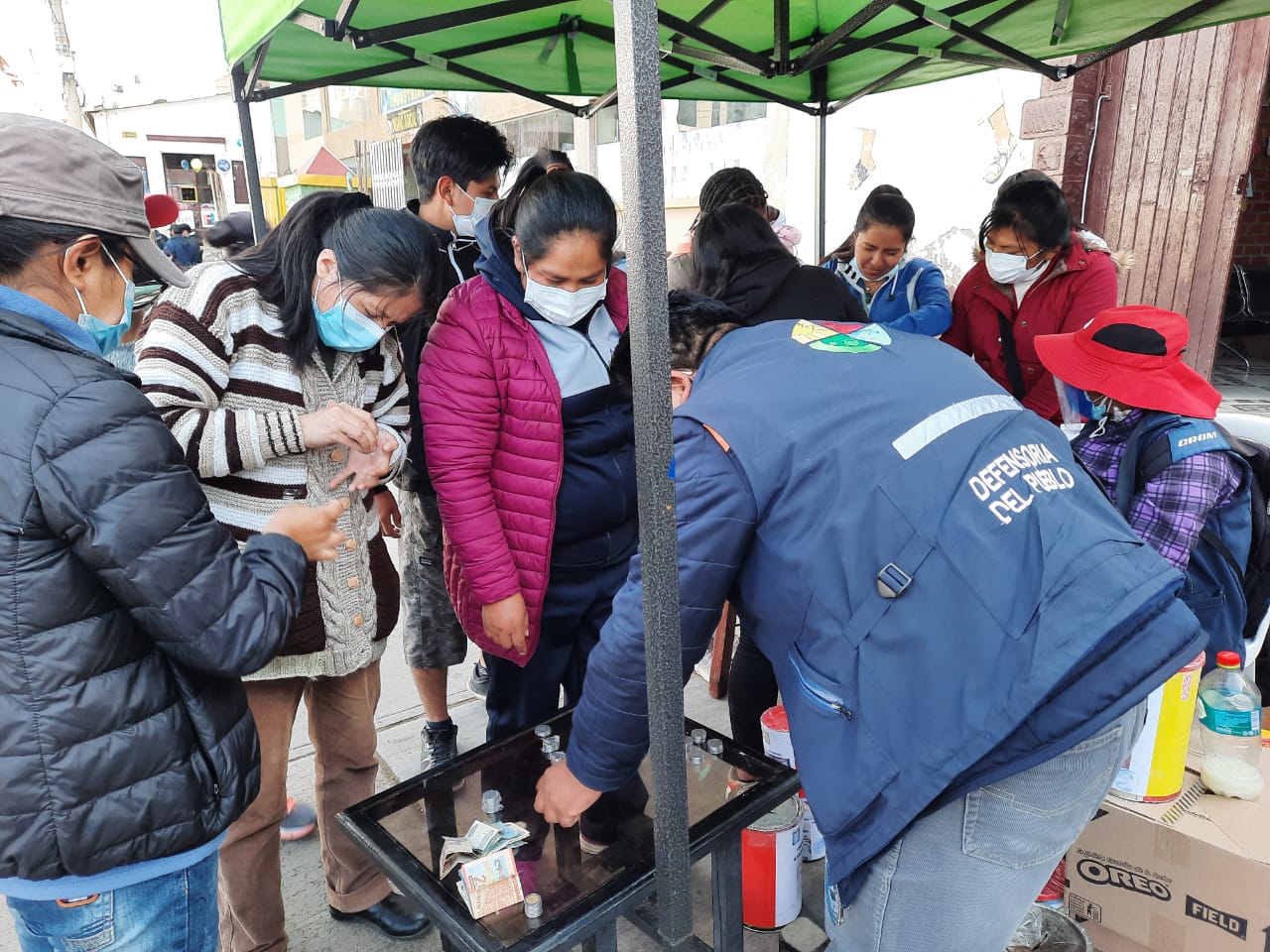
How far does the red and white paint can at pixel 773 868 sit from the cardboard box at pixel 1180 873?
0.61 meters

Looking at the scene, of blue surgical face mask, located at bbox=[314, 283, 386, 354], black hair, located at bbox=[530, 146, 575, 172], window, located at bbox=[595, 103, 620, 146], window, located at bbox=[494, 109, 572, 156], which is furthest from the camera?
window, located at bbox=[494, 109, 572, 156]

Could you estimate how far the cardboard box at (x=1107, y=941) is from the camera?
72.9 inches

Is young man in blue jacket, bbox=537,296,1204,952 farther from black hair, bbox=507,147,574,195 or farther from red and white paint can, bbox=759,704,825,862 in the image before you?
black hair, bbox=507,147,574,195

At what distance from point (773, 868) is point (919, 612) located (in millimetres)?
1114

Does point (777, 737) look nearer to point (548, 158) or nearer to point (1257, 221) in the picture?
point (548, 158)

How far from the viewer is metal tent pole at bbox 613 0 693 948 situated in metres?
0.86

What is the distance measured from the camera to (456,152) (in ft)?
8.04

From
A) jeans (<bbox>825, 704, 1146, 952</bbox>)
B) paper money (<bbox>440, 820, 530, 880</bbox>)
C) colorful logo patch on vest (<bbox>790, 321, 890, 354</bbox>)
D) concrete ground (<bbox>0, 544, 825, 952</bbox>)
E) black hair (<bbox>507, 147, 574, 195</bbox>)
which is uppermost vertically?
black hair (<bbox>507, 147, 574, 195</bbox>)

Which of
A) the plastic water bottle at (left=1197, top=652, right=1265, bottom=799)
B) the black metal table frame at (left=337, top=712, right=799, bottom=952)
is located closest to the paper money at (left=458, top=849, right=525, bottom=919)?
the black metal table frame at (left=337, top=712, right=799, bottom=952)

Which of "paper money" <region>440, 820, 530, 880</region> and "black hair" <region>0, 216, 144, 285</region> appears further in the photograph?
"paper money" <region>440, 820, 530, 880</region>

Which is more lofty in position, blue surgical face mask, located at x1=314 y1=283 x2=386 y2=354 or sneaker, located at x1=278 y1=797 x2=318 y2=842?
blue surgical face mask, located at x1=314 y1=283 x2=386 y2=354

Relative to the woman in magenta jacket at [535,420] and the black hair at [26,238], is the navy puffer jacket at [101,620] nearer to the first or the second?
the black hair at [26,238]

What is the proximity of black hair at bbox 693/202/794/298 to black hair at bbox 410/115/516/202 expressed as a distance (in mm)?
804

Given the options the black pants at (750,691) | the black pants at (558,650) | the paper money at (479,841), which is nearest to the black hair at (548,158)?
the black pants at (558,650)
